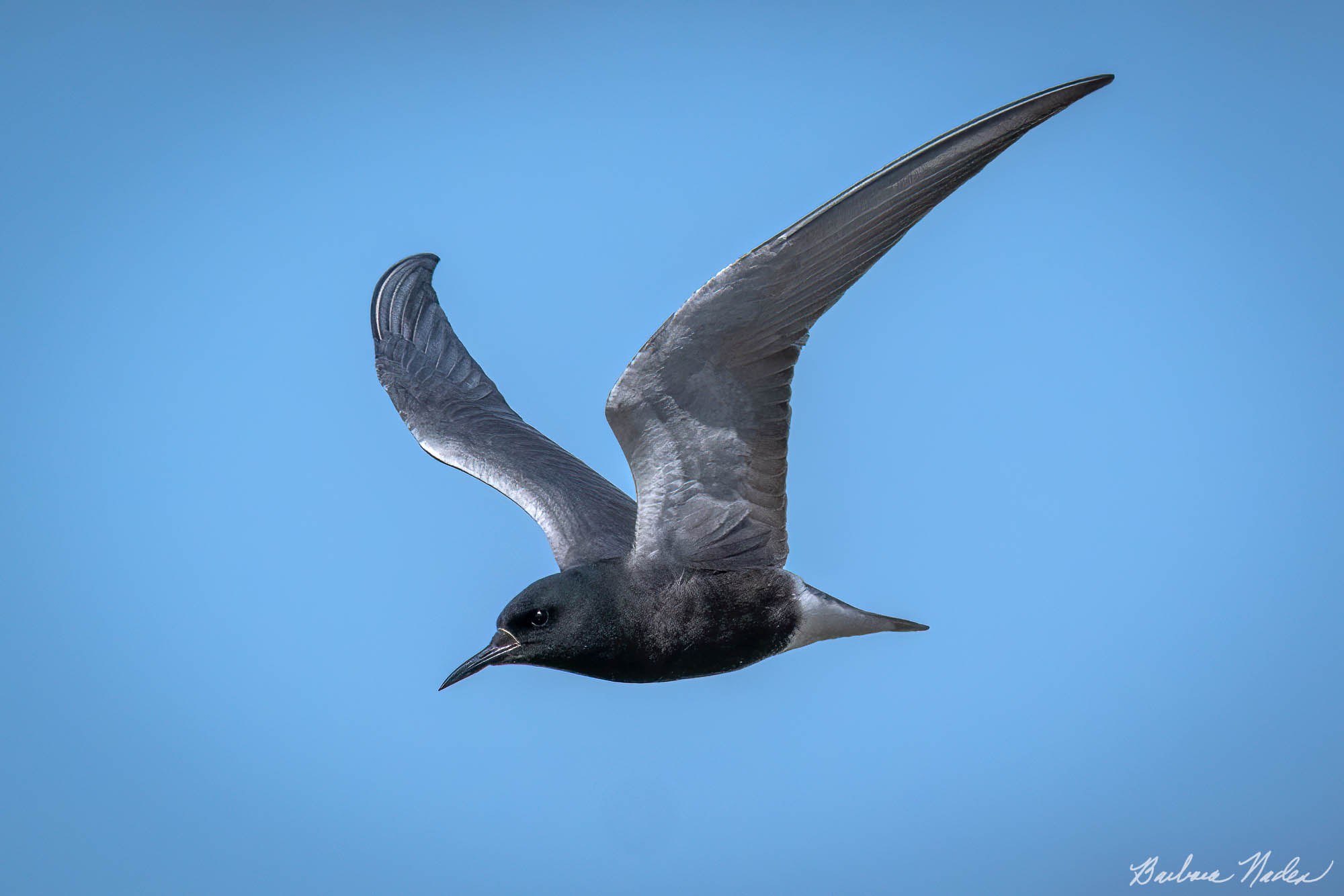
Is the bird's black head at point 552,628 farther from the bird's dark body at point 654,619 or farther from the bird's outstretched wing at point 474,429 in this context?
the bird's outstretched wing at point 474,429

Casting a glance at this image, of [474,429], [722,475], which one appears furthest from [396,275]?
[722,475]

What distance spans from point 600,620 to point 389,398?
88 cm

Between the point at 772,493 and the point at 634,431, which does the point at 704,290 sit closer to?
the point at 634,431

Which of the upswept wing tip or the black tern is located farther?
the upswept wing tip

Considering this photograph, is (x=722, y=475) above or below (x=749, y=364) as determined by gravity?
below

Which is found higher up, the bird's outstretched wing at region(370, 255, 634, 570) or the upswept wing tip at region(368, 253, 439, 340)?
the upswept wing tip at region(368, 253, 439, 340)

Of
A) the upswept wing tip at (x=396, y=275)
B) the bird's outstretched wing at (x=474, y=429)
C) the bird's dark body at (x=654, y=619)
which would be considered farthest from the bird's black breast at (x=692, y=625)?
the upswept wing tip at (x=396, y=275)

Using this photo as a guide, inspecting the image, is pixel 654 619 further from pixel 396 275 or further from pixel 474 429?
pixel 396 275

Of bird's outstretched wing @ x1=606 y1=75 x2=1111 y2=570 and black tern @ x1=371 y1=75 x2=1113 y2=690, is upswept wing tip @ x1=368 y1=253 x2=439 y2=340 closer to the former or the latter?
black tern @ x1=371 y1=75 x2=1113 y2=690

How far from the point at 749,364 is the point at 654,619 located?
1.36 ft

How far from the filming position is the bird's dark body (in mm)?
1778

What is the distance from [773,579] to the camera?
6.26 ft

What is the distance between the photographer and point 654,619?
5.93 ft

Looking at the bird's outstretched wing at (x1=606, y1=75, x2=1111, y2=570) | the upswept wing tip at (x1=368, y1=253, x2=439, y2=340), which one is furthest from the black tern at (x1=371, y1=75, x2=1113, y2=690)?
the upswept wing tip at (x1=368, y1=253, x2=439, y2=340)
